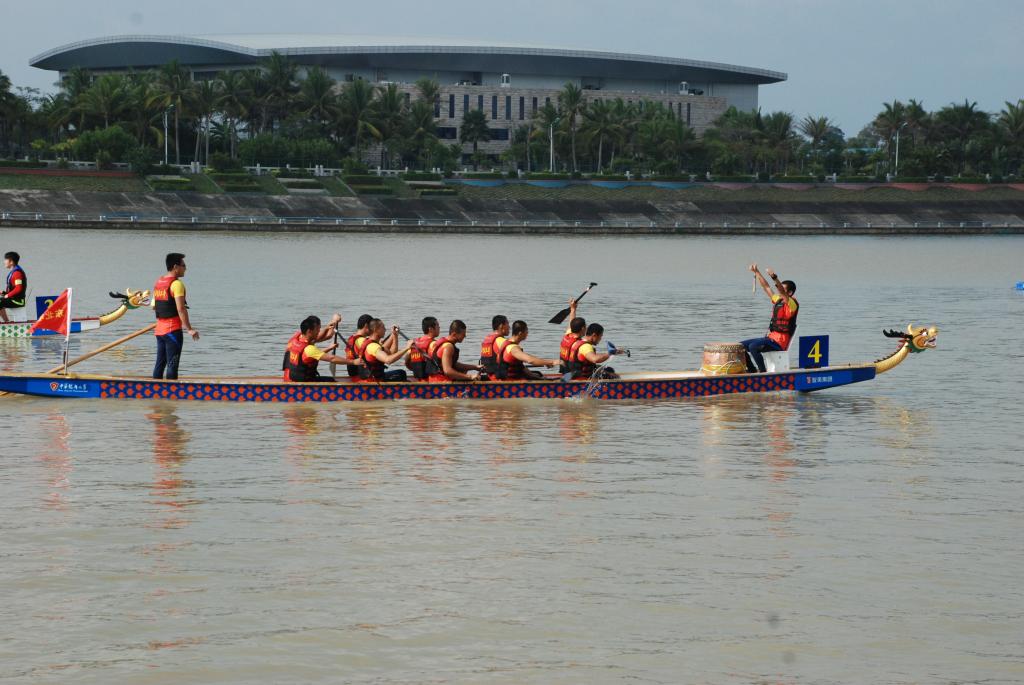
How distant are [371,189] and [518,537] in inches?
4732

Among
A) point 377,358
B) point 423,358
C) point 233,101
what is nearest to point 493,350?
point 423,358

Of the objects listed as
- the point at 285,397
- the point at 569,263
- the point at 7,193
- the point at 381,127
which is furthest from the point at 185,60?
the point at 285,397

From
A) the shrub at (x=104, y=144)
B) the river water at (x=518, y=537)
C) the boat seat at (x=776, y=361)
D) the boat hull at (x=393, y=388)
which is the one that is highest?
the shrub at (x=104, y=144)

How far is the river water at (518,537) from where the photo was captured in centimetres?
1080

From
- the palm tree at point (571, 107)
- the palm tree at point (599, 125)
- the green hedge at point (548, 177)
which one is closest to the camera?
the green hedge at point (548, 177)

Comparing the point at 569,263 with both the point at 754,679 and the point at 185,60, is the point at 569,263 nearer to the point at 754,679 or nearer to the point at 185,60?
the point at 754,679

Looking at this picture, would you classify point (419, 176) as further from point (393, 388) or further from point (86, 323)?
point (393, 388)

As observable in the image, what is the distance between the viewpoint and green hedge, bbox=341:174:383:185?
134250 millimetres

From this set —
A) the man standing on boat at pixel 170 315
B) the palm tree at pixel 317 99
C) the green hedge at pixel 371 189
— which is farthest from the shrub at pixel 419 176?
the man standing on boat at pixel 170 315

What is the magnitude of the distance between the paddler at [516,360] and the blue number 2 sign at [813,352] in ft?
14.4

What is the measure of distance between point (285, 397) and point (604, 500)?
7.20 m

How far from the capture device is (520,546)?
13945mm

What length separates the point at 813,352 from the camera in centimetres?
2436

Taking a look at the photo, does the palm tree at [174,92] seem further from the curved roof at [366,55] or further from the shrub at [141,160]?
the curved roof at [366,55]
